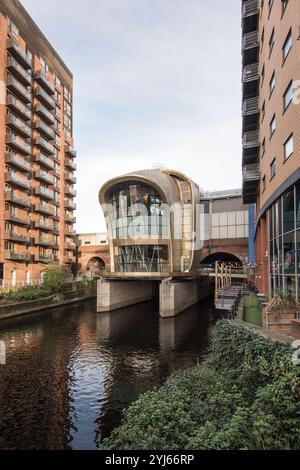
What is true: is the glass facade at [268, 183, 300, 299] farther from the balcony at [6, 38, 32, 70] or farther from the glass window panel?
the balcony at [6, 38, 32, 70]

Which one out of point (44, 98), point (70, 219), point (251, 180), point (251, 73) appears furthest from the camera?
point (70, 219)

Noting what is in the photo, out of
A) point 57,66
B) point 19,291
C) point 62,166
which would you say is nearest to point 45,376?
point 19,291

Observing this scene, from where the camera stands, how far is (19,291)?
43.3m

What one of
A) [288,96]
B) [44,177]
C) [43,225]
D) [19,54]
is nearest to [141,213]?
[43,225]

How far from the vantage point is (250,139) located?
37500mm

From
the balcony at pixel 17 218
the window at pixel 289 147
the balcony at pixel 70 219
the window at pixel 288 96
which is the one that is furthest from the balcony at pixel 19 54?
the window at pixel 289 147

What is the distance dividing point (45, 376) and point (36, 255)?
44876 millimetres

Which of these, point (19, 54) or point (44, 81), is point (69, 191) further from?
point (19, 54)

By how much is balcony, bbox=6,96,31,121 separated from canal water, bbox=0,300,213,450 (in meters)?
35.4

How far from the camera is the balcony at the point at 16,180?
5188 centimetres

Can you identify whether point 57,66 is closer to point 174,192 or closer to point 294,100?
point 174,192

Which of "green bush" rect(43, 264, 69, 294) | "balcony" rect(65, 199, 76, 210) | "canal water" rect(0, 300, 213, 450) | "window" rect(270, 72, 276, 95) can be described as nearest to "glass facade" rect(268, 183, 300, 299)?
"canal water" rect(0, 300, 213, 450)

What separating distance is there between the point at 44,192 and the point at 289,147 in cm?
5172
